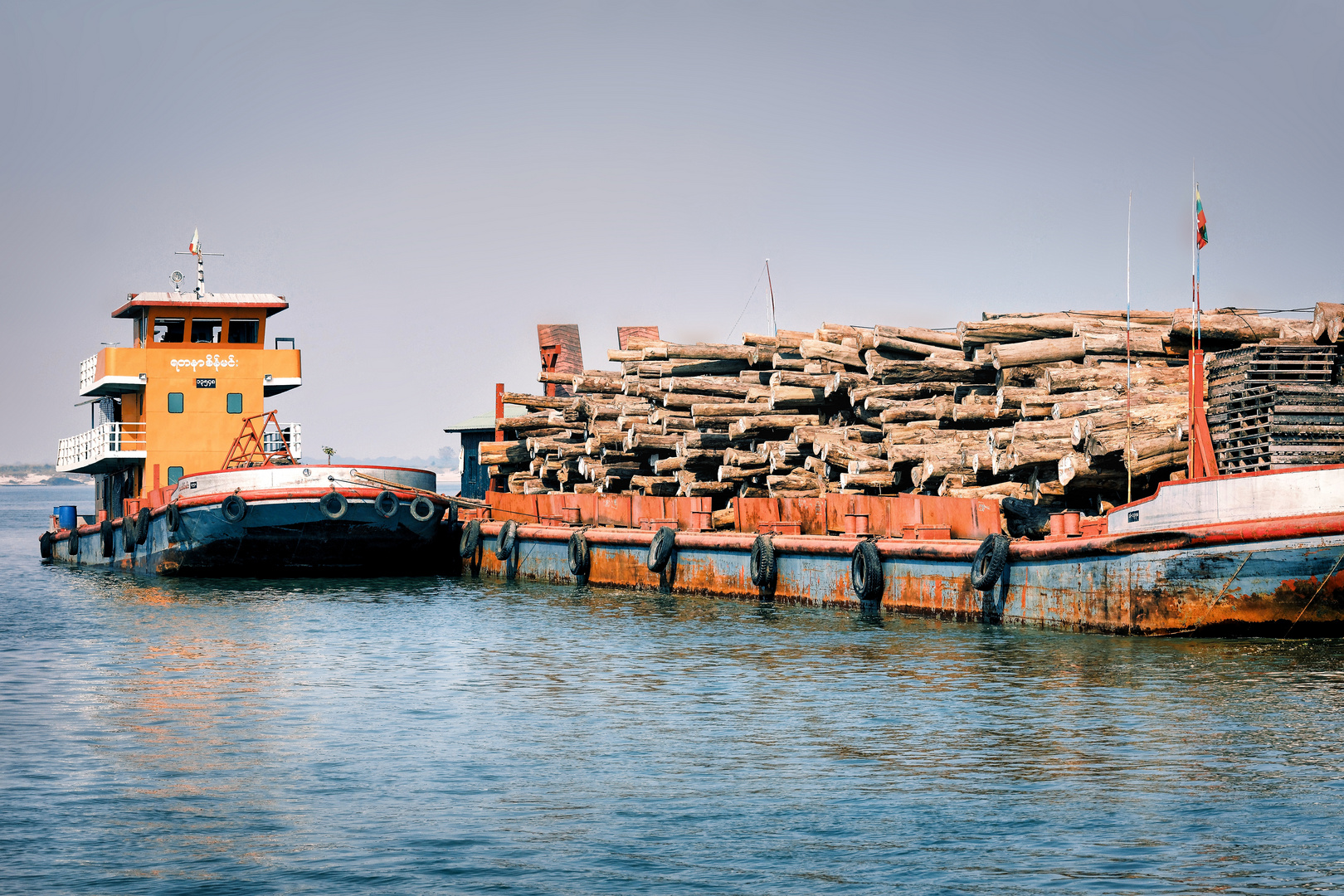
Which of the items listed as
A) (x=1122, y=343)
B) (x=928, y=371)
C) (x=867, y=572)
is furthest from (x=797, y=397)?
(x=1122, y=343)

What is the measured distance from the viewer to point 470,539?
31328 millimetres

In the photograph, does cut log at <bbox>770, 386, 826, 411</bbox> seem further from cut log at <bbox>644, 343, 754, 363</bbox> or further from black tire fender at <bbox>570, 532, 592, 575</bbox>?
black tire fender at <bbox>570, 532, 592, 575</bbox>

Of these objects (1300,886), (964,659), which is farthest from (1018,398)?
(1300,886)

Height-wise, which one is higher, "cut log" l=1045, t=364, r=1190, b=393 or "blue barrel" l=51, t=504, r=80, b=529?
"cut log" l=1045, t=364, r=1190, b=393

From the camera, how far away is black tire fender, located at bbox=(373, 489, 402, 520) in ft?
92.8

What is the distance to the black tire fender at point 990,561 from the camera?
58.9 ft

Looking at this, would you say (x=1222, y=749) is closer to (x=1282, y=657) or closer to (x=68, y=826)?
(x=1282, y=657)

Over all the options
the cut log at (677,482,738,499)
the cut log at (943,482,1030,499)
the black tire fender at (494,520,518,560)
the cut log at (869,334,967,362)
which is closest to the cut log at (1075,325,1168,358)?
the cut log at (943,482,1030,499)

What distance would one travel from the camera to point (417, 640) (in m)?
19.1

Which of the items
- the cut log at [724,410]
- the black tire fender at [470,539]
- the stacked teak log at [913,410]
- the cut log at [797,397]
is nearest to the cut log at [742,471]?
the stacked teak log at [913,410]

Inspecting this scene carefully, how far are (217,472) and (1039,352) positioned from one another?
1633cm

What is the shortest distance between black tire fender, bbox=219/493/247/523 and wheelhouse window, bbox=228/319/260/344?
7.12 m

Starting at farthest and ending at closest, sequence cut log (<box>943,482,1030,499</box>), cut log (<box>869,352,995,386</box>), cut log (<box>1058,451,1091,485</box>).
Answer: cut log (<box>869,352,995,386</box>)
cut log (<box>943,482,1030,499</box>)
cut log (<box>1058,451,1091,485</box>)

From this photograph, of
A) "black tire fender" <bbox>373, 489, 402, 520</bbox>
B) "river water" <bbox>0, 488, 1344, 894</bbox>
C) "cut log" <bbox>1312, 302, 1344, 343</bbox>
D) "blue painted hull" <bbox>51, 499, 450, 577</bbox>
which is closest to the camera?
"river water" <bbox>0, 488, 1344, 894</bbox>
